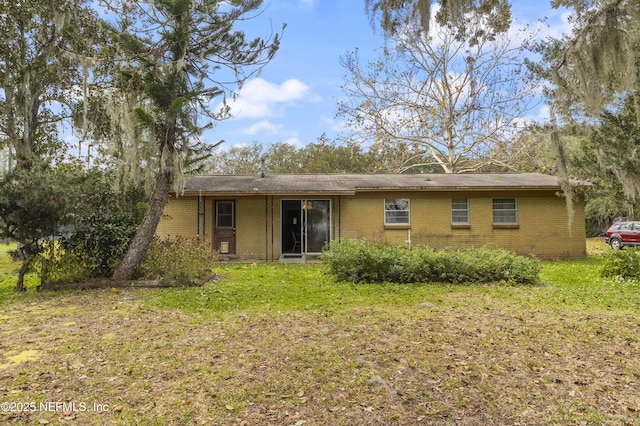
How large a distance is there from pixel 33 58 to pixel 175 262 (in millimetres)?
8272

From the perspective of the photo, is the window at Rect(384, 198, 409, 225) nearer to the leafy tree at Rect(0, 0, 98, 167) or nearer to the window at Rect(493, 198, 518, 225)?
the window at Rect(493, 198, 518, 225)

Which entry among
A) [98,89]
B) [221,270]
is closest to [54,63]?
[98,89]

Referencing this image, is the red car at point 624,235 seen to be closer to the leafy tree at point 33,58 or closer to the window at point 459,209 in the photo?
the window at point 459,209

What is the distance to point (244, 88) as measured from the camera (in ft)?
30.0

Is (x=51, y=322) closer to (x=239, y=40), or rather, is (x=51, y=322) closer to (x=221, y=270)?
(x=221, y=270)

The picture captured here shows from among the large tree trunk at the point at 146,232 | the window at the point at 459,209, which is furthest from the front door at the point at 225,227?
the window at the point at 459,209

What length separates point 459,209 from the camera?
13258 mm

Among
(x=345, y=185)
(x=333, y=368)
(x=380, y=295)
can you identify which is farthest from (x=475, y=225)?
Answer: (x=333, y=368)

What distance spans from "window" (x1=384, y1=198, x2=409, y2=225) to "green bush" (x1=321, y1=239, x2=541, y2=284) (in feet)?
15.3

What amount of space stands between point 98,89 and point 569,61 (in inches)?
481

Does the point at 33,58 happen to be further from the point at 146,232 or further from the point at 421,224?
the point at 421,224

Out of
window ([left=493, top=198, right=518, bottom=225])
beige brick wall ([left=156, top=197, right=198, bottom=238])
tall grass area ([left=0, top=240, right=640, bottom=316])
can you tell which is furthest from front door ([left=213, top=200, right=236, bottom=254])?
window ([left=493, top=198, right=518, bottom=225])

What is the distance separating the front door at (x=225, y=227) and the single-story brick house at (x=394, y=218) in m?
0.03

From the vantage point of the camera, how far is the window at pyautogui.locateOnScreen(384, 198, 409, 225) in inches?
518
